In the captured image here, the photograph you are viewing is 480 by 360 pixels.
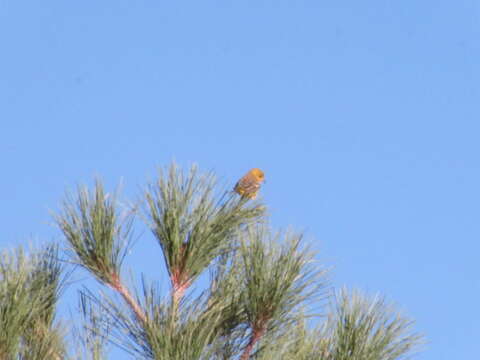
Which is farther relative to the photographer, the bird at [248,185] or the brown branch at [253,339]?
A: the bird at [248,185]

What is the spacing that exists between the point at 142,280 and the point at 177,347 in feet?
0.89

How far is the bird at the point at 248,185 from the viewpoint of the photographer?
160 inches

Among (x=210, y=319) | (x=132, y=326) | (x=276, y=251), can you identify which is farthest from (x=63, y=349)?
(x=276, y=251)

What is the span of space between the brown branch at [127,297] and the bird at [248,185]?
48cm

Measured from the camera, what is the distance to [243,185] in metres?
4.08

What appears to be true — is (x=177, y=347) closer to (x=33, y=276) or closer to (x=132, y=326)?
(x=132, y=326)

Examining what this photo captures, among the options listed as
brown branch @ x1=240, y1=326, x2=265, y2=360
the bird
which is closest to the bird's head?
the bird

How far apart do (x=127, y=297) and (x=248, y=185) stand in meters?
0.53

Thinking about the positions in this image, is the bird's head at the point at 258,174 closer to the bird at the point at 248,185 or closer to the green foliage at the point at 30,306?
the bird at the point at 248,185

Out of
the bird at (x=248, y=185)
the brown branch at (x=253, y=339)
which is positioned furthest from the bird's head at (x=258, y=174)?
the brown branch at (x=253, y=339)

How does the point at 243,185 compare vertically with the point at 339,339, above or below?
above

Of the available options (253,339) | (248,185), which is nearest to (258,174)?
(248,185)

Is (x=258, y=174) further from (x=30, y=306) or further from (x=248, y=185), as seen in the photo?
(x=30, y=306)

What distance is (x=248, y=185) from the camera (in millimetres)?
4082
